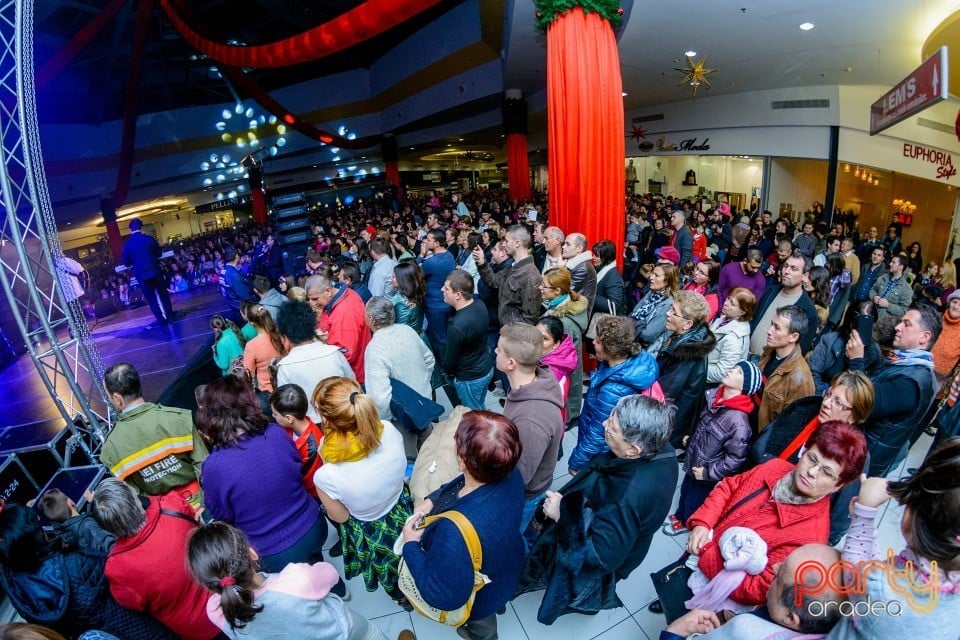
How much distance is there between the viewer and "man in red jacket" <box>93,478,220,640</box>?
5.04ft

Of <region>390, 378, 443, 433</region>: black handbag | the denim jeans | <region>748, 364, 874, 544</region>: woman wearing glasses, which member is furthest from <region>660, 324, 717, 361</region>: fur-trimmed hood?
<region>390, 378, 443, 433</region>: black handbag

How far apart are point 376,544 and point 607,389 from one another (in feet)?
4.25

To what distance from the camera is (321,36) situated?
6.04 metres

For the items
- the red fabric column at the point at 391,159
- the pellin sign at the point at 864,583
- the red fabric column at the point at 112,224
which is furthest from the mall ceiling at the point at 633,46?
the pellin sign at the point at 864,583

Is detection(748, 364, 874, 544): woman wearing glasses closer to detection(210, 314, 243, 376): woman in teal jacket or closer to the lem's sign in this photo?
detection(210, 314, 243, 376): woman in teal jacket

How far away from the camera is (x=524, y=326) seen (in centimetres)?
208

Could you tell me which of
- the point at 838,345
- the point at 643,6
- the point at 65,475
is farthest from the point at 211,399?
the point at 643,6

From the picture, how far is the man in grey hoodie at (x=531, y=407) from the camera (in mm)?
1874

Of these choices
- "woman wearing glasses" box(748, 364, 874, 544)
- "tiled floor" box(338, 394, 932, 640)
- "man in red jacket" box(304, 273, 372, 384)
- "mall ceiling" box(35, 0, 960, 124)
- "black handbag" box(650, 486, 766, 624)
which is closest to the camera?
"black handbag" box(650, 486, 766, 624)

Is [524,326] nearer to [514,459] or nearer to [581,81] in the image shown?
[514,459]

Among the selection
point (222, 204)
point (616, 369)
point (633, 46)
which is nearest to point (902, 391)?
point (616, 369)

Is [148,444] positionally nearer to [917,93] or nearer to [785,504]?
[785,504]

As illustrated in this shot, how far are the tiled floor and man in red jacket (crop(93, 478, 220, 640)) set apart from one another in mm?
872

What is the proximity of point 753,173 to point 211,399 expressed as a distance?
1483cm
